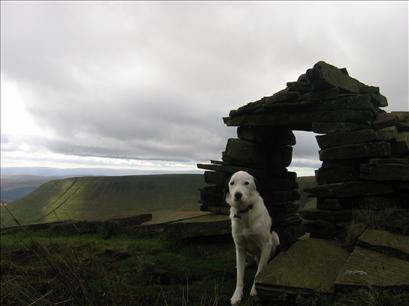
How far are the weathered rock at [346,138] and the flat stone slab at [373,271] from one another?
3.04 meters

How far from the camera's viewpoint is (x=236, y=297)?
7.29m

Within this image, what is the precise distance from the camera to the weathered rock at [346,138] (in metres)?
9.02

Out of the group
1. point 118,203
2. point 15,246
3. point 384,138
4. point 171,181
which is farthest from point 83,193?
point 384,138

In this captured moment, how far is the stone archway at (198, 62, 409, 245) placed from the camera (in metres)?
8.77

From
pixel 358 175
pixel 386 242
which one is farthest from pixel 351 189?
pixel 386 242

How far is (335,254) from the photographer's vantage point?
7.66 meters

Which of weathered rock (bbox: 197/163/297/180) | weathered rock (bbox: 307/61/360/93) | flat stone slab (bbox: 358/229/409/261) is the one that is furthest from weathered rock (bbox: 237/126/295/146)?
flat stone slab (bbox: 358/229/409/261)

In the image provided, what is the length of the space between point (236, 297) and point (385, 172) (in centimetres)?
416

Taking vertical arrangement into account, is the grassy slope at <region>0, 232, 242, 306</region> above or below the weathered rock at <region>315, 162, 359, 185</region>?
below

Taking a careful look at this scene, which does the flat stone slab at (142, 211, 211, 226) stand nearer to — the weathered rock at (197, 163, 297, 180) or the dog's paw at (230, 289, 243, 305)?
the weathered rock at (197, 163, 297, 180)

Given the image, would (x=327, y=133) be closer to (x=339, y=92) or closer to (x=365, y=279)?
(x=339, y=92)

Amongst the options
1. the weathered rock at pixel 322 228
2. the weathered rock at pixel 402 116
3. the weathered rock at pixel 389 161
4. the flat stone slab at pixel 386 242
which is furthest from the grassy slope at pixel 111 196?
the flat stone slab at pixel 386 242

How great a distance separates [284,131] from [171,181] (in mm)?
99323

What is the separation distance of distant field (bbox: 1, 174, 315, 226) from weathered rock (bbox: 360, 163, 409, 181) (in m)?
57.6
